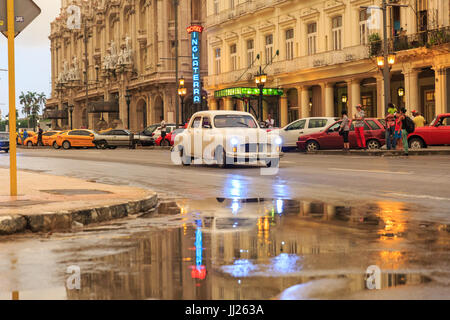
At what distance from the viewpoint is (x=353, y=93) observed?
41.2 meters

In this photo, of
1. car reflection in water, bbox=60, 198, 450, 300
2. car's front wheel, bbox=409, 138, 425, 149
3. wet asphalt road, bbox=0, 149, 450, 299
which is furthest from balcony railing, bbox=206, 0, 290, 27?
car reflection in water, bbox=60, 198, 450, 300

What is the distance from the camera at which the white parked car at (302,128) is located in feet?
107

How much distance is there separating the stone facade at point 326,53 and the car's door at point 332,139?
7066mm

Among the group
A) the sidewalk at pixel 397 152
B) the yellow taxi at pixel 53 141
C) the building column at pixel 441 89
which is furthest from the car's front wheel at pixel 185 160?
the yellow taxi at pixel 53 141

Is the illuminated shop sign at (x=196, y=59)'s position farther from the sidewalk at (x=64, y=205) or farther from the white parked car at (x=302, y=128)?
the sidewalk at (x=64, y=205)

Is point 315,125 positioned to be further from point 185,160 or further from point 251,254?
point 251,254

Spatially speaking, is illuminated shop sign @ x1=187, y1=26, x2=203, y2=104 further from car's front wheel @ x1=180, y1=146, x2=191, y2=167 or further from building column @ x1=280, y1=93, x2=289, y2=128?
car's front wheel @ x1=180, y1=146, x2=191, y2=167

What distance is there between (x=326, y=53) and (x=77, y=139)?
60.8 feet

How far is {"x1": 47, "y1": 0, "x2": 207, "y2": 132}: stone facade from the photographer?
218 feet

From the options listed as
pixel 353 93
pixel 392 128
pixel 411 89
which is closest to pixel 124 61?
pixel 353 93
